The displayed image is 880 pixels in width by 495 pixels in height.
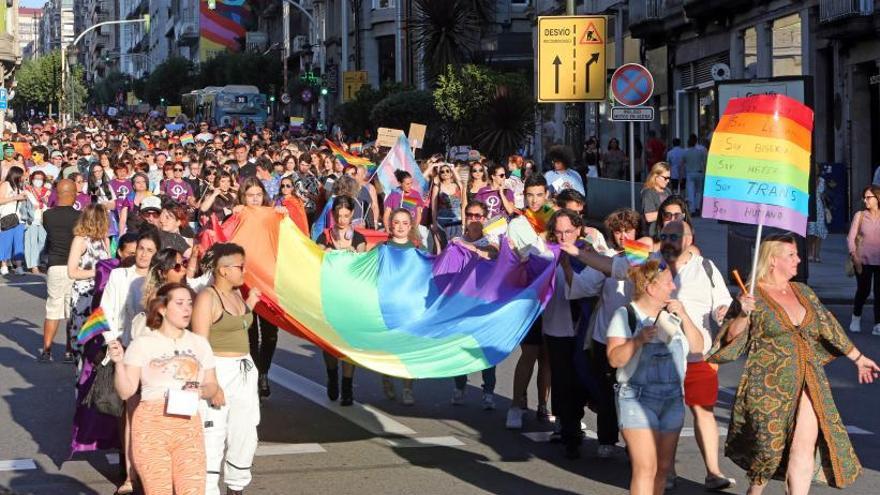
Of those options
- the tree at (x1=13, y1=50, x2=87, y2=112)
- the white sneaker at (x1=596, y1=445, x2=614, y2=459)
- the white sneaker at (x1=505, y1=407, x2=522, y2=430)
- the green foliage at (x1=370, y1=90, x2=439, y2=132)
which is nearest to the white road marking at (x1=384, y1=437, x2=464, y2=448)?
the white sneaker at (x1=505, y1=407, x2=522, y2=430)

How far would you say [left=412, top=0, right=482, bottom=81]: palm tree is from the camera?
46.4 m

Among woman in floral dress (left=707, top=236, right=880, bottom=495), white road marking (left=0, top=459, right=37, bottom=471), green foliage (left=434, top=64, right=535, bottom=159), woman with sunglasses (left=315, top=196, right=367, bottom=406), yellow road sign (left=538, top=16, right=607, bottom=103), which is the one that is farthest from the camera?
green foliage (left=434, top=64, right=535, bottom=159)

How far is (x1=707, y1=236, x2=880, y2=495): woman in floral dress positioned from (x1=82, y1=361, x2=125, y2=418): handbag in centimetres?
332

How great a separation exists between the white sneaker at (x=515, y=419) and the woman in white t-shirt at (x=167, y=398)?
153 inches

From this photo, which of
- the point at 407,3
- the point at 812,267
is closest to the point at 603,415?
the point at 812,267

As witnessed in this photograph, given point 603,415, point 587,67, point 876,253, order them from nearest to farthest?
point 603,415
point 876,253
point 587,67

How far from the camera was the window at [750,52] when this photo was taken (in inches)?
1332

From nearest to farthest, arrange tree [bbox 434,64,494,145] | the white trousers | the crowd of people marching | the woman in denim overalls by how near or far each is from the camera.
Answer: the crowd of people marching < the woman in denim overalls < the white trousers < tree [bbox 434,64,494,145]

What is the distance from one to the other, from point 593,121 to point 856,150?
1577 cm

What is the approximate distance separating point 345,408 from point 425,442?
1411 millimetres

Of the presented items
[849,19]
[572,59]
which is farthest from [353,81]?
[572,59]

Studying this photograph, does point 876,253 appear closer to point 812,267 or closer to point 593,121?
point 812,267

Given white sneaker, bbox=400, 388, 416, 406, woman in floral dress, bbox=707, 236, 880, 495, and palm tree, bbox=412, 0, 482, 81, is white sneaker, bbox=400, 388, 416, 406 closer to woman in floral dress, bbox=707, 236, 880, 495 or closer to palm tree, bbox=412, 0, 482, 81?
woman in floral dress, bbox=707, 236, 880, 495

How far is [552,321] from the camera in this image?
33.2 ft
